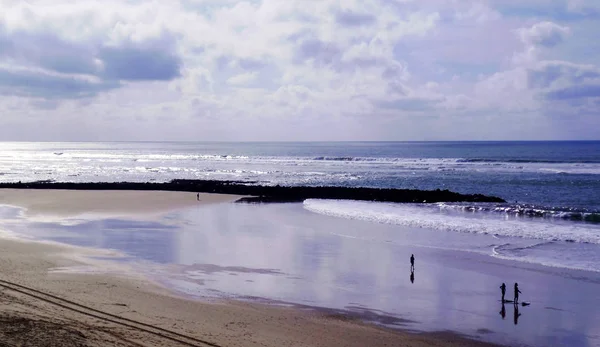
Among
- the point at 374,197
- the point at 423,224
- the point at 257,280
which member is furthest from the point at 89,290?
the point at 374,197

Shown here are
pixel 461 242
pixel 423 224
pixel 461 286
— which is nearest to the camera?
pixel 461 286

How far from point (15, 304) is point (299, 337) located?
6522 mm

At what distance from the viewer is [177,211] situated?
34.3 m

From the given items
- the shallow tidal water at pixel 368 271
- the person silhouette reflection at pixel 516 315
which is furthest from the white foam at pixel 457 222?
the person silhouette reflection at pixel 516 315

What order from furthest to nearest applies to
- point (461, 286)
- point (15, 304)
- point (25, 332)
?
point (461, 286)
point (15, 304)
point (25, 332)

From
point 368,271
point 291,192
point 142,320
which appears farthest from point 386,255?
point 291,192

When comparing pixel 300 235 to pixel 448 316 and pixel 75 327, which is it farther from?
pixel 75 327

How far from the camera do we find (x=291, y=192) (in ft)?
150

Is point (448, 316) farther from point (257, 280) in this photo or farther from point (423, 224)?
point (423, 224)

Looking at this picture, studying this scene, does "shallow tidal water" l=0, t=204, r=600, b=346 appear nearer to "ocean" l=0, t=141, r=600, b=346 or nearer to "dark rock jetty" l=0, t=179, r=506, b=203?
"ocean" l=0, t=141, r=600, b=346

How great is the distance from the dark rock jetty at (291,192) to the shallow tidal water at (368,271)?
14291 millimetres

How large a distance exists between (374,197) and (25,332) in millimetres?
34429

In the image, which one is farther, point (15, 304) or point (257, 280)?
point (257, 280)

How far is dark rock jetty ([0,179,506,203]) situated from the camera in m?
42.2
